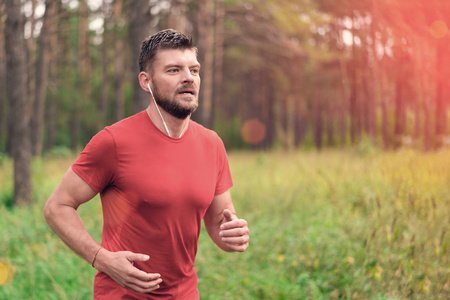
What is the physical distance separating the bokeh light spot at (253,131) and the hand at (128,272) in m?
36.6

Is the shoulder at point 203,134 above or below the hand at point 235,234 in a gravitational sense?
above

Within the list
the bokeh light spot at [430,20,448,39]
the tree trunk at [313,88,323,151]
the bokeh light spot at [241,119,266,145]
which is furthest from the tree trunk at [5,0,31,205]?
the bokeh light spot at [241,119,266,145]

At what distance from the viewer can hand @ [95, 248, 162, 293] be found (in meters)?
1.88

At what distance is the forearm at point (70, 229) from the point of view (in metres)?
2.02

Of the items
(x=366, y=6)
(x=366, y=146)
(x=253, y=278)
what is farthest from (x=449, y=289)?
(x=366, y=6)

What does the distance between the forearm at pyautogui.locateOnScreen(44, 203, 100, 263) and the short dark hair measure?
814 millimetres

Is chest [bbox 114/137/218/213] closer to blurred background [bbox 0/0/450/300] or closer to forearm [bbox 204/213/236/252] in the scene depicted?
forearm [bbox 204/213/236/252]

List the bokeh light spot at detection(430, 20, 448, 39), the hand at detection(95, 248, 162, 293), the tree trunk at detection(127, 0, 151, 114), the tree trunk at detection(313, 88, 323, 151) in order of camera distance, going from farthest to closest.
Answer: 1. the tree trunk at detection(313, 88, 323, 151)
2. the bokeh light spot at detection(430, 20, 448, 39)
3. the tree trunk at detection(127, 0, 151, 114)
4. the hand at detection(95, 248, 162, 293)

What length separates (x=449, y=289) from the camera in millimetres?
3875

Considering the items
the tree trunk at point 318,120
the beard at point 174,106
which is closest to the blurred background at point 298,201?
the beard at point 174,106

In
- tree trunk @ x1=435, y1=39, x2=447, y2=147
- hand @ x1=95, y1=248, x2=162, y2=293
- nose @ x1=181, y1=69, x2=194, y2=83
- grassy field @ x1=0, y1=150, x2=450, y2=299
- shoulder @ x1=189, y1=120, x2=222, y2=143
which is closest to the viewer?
hand @ x1=95, y1=248, x2=162, y2=293

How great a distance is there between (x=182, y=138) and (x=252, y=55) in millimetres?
30907

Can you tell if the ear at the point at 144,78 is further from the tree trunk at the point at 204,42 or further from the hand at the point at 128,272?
the tree trunk at the point at 204,42

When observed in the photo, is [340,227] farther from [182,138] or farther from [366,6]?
[366,6]
